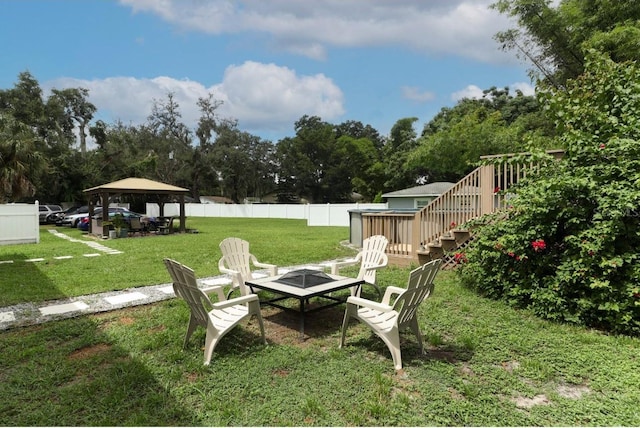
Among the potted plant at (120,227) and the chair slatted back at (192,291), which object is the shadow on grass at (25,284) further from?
the potted plant at (120,227)

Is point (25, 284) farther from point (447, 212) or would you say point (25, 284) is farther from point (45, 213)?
point (45, 213)

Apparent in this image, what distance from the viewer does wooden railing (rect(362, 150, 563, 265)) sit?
612 cm

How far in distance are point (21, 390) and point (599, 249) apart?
18.1 ft

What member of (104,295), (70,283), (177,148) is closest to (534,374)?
(104,295)

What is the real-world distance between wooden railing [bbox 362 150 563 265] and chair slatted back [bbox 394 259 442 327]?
2889mm

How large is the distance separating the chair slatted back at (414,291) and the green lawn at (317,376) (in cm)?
43

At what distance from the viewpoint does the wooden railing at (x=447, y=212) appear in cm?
612

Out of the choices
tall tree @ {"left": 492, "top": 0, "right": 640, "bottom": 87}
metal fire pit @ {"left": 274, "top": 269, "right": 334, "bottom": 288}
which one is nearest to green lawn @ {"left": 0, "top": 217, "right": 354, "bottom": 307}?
metal fire pit @ {"left": 274, "top": 269, "right": 334, "bottom": 288}

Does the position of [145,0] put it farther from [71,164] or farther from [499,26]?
[71,164]

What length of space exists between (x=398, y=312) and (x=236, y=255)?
266 cm

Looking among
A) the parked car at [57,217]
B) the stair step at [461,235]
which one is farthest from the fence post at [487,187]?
the parked car at [57,217]

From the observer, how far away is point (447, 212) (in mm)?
6969

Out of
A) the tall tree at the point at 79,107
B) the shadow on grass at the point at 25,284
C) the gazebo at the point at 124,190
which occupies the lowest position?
the shadow on grass at the point at 25,284

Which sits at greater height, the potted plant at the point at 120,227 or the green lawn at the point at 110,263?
the potted plant at the point at 120,227
